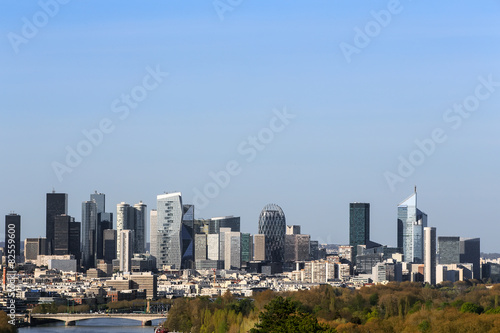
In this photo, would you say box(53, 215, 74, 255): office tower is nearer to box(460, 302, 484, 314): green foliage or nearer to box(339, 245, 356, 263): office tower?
box(339, 245, 356, 263): office tower

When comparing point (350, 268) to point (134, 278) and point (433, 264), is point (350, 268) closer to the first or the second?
point (433, 264)

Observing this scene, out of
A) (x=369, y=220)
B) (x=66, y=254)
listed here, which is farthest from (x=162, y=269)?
(x=369, y=220)

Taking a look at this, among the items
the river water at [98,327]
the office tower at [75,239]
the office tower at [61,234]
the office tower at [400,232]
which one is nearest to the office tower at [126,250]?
the office tower at [75,239]

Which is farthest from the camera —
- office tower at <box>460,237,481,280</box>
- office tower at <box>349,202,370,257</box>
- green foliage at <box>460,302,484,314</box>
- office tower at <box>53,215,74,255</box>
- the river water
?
office tower at <box>349,202,370,257</box>

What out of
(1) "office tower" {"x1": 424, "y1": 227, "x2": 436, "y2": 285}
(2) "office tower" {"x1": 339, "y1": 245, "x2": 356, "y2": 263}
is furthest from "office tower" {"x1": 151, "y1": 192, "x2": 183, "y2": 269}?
(1) "office tower" {"x1": 424, "y1": 227, "x2": 436, "y2": 285}

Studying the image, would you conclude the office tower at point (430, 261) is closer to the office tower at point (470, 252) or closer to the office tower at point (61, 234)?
the office tower at point (470, 252)

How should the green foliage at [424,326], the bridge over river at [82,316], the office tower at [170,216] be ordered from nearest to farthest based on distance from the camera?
the green foliage at [424,326] < the bridge over river at [82,316] < the office tower at [170,216]
